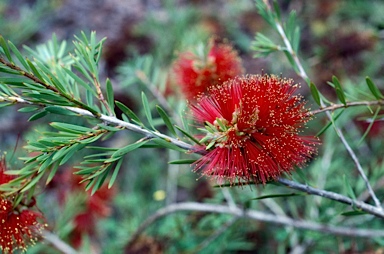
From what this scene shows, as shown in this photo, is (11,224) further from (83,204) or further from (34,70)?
(83,204)

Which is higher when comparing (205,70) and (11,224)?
(205,70)

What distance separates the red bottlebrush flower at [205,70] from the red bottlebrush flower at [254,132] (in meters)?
0.30

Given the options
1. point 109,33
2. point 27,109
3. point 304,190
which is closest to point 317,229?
point 304,190

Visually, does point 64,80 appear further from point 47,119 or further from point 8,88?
point 47,119

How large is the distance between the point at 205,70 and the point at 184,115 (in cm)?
24

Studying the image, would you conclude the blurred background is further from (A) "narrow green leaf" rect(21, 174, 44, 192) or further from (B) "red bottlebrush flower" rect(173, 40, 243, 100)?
(A) "narrow green leaf" rect(21, 174, 44, 192)

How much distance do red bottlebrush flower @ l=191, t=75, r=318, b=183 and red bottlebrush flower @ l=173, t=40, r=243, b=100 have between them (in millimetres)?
298

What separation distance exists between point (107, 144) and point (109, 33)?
64cm

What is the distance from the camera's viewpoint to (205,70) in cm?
97

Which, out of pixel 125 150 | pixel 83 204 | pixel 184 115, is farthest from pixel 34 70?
pixel 83 204

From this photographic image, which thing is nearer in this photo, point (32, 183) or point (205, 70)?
point (32, 183)

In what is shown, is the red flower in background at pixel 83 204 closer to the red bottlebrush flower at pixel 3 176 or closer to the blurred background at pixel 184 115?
the blurred background at pixel 184 115

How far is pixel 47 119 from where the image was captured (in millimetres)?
1842

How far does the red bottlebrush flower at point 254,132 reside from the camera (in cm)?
62
